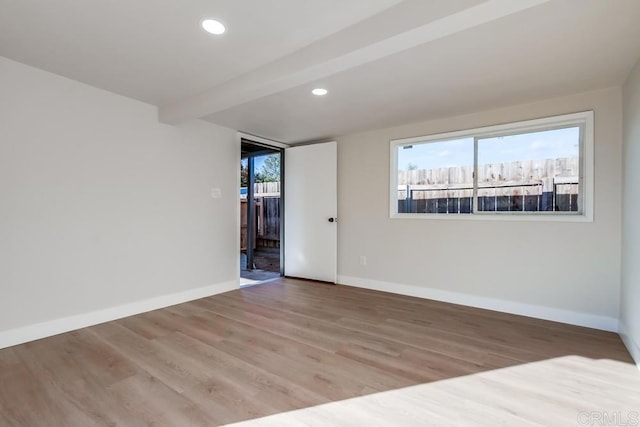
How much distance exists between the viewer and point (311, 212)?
477cm

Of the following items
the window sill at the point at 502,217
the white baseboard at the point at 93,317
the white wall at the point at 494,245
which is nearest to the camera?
the white baseboard at the point at 93,317

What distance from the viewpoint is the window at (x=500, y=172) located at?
2992 millimetres

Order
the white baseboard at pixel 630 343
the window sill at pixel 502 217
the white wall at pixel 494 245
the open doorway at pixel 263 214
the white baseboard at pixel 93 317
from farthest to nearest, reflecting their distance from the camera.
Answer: the open doorway at pixel 263 214 < the window sill at pixel 502 217 < the white wall at pixel 494 245 < the white baseboard at pixel 93 317 < the white baseboard at pixel 630 343

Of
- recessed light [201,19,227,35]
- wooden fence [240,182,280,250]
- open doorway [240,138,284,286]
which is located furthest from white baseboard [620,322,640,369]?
wooden fence [240,182,280,250]

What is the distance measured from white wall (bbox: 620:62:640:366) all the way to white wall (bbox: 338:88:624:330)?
0.15m

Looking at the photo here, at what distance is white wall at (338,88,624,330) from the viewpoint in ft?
9.10

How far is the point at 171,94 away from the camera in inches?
117

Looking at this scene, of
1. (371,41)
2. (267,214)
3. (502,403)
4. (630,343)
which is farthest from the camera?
(267,214)

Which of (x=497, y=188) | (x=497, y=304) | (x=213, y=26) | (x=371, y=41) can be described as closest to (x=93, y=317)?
(x=213, y=26)

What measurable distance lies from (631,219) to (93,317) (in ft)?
15.4

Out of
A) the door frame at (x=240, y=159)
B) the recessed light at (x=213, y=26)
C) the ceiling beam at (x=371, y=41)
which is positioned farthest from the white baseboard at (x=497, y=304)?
the recessed light at (x=213, y=26)

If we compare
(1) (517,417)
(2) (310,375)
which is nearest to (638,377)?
(1) (517,417)

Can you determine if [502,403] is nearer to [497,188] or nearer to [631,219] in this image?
[631,219]

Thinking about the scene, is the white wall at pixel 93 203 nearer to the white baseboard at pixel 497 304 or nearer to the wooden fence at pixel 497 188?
the white baseboard at pixel 497 304
